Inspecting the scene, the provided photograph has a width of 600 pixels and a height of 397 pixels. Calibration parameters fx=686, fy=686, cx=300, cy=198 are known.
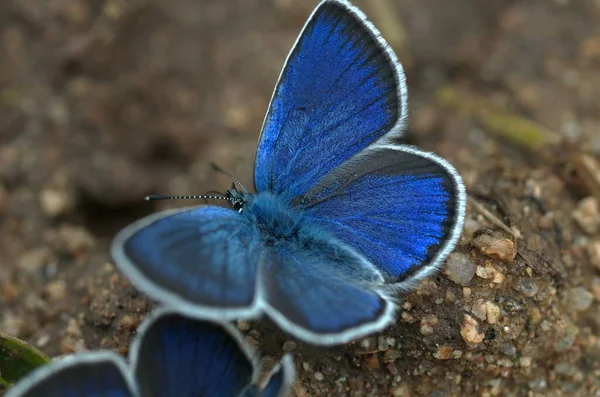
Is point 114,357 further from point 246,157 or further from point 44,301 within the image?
point 246,157

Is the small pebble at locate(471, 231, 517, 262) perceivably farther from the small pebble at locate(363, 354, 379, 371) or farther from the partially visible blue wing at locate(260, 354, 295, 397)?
the partially visible blue wing at locate(260, 354, 295, 397)

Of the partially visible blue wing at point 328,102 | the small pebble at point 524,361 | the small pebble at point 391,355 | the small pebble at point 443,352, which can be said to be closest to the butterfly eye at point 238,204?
the partially visible blue wing at point 328,102

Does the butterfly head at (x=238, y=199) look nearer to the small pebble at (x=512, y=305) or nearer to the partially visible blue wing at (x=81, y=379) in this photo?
the partially visible blue wing at (x=81, y=379)

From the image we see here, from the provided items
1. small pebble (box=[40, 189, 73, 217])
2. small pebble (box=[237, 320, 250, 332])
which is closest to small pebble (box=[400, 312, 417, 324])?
small pebble (box=[237, 320, 250, 332])

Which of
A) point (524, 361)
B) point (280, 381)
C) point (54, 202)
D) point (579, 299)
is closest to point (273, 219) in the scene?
point (280, 381)

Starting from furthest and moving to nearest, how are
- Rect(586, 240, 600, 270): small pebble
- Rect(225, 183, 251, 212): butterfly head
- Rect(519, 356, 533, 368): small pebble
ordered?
1. Rect(586, 240, 600, 270): small pebble
2. Rect(519, 356, 533, 368): small pebble
3. Rect(225, 183, 251, 212): butterfly head

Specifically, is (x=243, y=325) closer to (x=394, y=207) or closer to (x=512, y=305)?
(x=394, y=207)

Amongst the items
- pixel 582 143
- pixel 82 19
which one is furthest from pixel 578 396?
pixel 82 19
